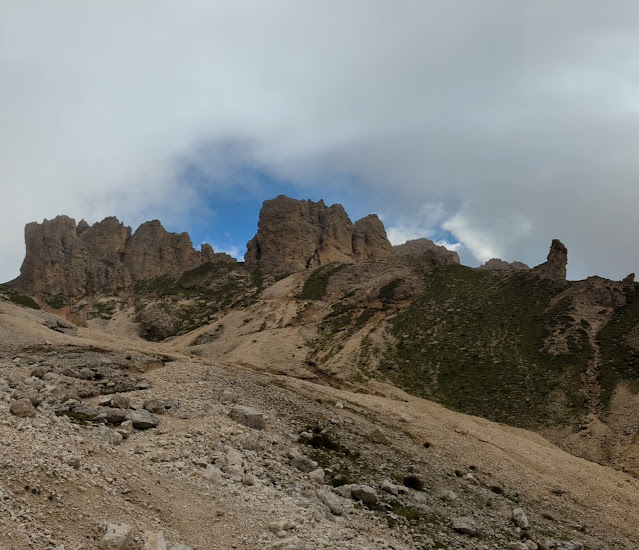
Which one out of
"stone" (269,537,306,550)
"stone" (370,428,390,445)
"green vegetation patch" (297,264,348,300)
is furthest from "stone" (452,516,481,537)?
"green vegetation patch" (297,264,348,300)

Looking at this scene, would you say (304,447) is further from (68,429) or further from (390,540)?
(68,429)

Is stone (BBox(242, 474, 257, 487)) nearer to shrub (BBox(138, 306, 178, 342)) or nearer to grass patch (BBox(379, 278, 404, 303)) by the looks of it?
grass patch (BBox(379, 278, 404, 303))

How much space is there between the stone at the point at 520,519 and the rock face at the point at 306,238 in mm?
117447

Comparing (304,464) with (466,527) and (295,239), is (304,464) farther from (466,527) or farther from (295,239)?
(295,239)

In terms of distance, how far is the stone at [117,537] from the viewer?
37.2 ft

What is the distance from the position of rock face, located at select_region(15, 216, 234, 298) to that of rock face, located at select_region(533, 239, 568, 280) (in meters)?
107

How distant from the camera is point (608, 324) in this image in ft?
236

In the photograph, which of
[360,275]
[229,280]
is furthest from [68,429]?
[229,280]

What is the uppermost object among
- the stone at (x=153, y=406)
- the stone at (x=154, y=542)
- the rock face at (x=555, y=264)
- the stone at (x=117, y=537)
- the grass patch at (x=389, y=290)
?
the rock face at (x=555, y=264)

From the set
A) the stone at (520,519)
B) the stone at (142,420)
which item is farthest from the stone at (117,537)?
the stone at (520,519)

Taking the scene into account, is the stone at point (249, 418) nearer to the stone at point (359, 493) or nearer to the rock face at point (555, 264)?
the stone at point (359, 493)

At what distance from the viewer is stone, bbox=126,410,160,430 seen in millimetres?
21141

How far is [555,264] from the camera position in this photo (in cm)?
9200

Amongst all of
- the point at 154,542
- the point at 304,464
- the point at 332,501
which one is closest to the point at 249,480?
the point at 332,501
